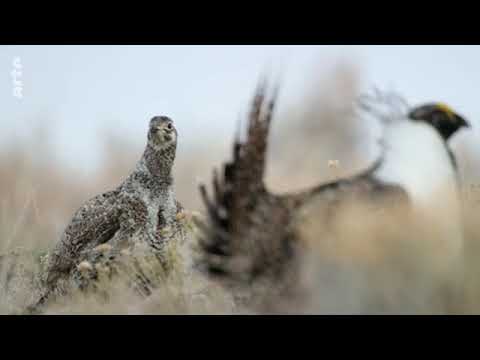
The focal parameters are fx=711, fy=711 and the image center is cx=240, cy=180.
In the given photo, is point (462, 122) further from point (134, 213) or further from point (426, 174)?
point (134, 213)

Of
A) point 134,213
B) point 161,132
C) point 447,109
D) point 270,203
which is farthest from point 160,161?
point 447,109

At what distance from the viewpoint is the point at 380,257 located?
120 inches

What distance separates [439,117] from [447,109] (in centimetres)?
5

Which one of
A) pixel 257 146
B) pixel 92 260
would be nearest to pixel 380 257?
pixel 257 146

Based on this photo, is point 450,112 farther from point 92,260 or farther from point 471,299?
point 92,260

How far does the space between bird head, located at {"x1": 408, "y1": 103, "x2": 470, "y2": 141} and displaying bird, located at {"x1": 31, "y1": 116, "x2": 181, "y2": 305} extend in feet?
4.59

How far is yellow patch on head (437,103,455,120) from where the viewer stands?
11.0 ft

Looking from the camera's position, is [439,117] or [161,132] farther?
[161,132]

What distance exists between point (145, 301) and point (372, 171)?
4.54ft

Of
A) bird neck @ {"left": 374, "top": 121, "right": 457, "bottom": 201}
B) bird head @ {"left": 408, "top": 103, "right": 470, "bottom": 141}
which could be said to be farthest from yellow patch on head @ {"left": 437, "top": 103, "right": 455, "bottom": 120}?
bird neck @ {"left": 374, "top": 121, "right": 457, "bottom": 201}

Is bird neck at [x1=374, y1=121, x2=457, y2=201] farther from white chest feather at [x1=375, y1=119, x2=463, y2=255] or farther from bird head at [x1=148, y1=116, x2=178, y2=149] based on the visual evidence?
bird head at [x1=148, y1=116, x2=178, y2=149]

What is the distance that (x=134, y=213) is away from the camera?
4.02 m

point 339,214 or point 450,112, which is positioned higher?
point 450,112

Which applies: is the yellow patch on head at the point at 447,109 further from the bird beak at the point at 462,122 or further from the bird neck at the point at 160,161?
the bird neck at the point at 160,161
